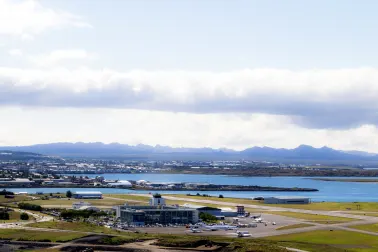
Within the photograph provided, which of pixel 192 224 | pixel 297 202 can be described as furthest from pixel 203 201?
pixel 192 224

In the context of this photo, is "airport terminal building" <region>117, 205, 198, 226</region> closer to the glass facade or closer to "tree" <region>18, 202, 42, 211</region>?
the glass facade

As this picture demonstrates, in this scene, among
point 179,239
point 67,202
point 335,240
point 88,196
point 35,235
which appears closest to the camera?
point 179,239

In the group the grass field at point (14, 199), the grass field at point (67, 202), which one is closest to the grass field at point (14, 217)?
the grass field at point (67, 202)

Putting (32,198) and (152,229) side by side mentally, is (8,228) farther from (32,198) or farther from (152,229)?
(32,198)

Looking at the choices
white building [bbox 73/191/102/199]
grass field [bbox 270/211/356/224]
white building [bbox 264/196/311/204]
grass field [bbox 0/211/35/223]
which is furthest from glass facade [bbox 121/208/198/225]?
white building [bbox 264/196/311/204]

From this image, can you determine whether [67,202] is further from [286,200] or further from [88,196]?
[286,200]

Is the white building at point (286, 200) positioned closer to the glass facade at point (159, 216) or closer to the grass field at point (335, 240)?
the glass facade at point (159, 216)

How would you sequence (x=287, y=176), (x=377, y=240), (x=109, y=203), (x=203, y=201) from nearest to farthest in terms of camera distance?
(x=377, y=240) < (x=109, y=203) < (x=203, y=201) < (x=287, y=176)

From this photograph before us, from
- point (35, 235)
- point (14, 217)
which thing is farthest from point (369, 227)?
point (14, 217)
